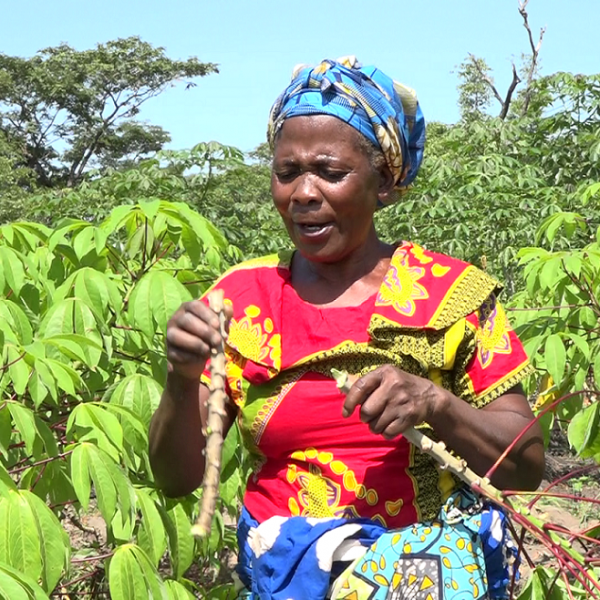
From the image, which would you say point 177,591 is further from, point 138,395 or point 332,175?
point 332,175

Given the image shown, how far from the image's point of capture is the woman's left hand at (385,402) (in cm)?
109

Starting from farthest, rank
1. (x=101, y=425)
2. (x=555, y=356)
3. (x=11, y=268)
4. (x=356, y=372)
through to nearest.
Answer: (x=555, y=356)
(x=11, y=268)
(x=101, y=425)
(x=356, y=372)

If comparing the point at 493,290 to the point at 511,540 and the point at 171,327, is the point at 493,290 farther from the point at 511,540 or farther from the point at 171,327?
the point at 171,327

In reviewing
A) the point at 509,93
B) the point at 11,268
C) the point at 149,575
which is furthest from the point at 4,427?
the point at 509,93

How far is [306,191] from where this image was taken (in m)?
1.37

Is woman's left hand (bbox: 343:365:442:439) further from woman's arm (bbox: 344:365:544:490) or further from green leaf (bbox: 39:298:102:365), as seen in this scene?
green leaf (bbox: 39:298:102:365)

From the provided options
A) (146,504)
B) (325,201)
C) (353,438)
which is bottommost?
(146,504)

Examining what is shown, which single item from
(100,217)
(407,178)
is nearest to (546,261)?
(407,178)

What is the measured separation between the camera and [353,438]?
134 cm

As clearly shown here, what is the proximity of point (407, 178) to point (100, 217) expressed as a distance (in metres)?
4.78

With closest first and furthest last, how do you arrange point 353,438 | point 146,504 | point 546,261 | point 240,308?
point 353,438 < point 240,308 < point 146,504 < point 546,261

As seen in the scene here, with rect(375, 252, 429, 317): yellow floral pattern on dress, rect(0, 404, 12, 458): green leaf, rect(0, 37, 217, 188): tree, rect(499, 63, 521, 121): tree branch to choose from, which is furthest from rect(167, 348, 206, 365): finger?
rect(0, 37, 217, 188): tree

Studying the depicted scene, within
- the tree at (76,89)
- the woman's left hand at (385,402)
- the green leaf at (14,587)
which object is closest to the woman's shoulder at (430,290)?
the woman's left hand at (385,402)

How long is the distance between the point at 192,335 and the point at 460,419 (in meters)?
0.37
